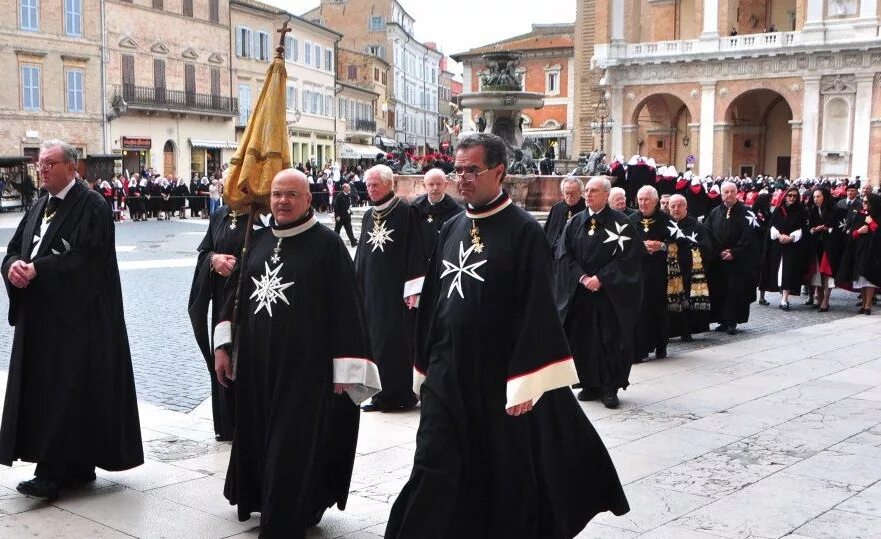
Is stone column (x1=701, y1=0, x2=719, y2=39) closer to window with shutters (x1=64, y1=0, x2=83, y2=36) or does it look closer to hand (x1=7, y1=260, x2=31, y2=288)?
window with shutters (x1=64, y1=0, x2=83, y2=36)

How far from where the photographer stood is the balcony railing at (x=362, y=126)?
71.3 metres

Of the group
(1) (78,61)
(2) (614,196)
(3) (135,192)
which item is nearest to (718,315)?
(2) (614,196)

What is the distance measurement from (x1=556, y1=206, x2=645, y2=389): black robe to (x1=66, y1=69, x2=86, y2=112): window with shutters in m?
38.2

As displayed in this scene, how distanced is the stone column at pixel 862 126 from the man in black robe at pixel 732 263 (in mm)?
35849

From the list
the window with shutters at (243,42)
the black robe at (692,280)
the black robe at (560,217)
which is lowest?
the black robe at (692,280)

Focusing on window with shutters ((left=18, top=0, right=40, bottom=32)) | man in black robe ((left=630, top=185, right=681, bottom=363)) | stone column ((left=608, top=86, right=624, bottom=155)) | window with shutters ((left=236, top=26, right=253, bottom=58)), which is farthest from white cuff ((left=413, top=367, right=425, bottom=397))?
window with shutters ((left=236, top=26, right=253, bottom=58))

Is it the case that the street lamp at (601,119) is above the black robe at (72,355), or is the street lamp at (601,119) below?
above

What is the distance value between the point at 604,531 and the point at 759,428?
2.83m

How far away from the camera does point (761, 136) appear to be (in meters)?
56.2

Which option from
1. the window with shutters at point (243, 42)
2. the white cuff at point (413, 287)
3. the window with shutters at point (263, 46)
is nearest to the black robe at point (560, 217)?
the white cuff at point (413, 287)

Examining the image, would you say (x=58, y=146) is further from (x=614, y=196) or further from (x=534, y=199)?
(x=534, y=199)

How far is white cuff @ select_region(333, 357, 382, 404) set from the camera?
4.90 meters

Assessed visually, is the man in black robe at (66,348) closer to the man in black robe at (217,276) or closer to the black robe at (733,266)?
the man in black robe at (217,276)

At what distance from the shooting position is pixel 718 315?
13039mm
